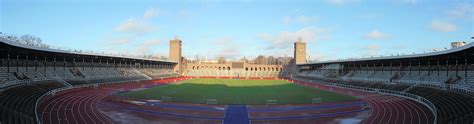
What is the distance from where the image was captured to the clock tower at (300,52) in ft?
316

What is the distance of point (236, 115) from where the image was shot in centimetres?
2361

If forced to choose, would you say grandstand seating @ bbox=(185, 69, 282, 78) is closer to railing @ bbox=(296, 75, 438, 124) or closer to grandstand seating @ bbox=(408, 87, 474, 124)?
railing @ bbox=(296, 75, 438, 124)

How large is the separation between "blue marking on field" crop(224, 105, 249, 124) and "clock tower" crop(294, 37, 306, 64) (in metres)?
70.4

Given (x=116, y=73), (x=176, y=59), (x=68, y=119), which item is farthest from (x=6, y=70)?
(x=176, y=59)

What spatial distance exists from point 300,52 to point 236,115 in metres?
75.9

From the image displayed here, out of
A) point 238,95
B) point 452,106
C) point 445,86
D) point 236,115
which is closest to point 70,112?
point 236,115

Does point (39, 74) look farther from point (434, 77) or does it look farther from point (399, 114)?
point (434, 77)

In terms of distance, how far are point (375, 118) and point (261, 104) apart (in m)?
10.2

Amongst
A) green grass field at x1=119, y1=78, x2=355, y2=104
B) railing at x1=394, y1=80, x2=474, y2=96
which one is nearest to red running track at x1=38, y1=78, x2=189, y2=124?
green grass field at x1=119, y1=78, x2=355, y2=104

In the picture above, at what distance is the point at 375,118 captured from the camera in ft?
74.3

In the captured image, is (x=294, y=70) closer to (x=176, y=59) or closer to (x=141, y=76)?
(x=176, y=59)

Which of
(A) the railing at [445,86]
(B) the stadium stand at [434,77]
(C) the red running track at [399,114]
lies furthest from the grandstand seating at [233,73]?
(C) the red running track at [399,114]

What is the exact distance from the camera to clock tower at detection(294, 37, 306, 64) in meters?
96.2

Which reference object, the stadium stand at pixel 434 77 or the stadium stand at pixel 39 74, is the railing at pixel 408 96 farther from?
the stadium stand at pixel 39 74
